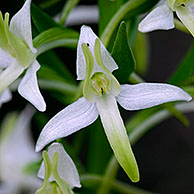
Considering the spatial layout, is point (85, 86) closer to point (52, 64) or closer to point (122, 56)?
point (122, 56)

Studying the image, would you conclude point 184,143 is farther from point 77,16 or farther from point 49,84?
point 49,84

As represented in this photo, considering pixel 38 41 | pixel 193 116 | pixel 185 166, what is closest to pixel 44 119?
pixel 38 41

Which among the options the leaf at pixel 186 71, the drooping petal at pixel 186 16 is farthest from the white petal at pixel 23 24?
the leaf at pixel 186 71

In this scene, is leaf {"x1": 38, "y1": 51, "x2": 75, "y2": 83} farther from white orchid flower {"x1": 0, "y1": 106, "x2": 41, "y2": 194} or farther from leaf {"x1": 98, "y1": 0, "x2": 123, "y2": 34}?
white orchid flower {"x1": 0, "y1": 106, "x2": 41, "y2": 194}

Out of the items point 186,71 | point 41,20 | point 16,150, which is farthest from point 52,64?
point 16,150

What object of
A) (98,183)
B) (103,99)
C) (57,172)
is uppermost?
(103,99)

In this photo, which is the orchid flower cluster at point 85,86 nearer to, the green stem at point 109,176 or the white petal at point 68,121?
the white petal at point 68,121
